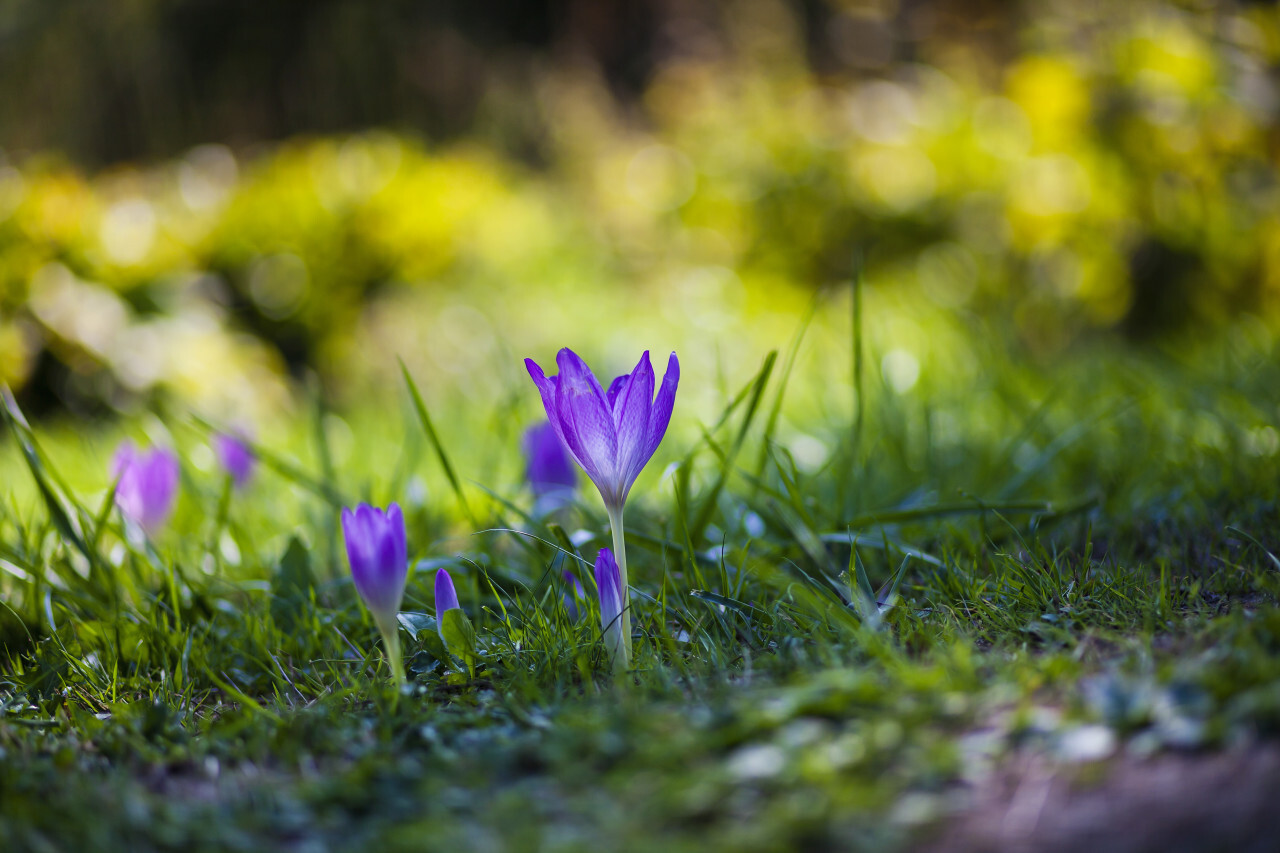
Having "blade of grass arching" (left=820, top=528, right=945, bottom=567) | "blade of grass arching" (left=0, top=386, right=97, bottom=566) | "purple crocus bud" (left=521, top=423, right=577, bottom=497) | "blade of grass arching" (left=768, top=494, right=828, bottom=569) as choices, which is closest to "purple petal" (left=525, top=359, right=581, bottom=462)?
"blade of grass arching" (left=768, top=494, right=828, bottom=569)

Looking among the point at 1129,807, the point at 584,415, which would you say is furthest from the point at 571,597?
the point at 1129,807

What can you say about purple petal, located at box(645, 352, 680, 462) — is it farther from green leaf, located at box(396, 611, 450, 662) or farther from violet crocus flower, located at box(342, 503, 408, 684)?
green leaf, located at box(396, 611, 450, 662)

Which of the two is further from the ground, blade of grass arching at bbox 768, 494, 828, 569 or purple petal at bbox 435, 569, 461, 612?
purple petal at bbox 435, 569, 461, 612

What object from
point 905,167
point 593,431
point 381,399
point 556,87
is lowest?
point 381,399

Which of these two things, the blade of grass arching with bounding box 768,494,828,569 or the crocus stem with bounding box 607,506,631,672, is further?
the blade of grass arching with bounding box 768,494,828,569

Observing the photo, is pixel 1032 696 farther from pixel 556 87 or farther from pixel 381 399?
pixel 556 87

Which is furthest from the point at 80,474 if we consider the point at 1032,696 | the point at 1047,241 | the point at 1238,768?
the point at 1047,241

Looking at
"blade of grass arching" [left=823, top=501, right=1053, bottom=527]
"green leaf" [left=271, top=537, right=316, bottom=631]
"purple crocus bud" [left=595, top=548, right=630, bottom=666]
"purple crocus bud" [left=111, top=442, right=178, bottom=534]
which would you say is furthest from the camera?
"purple crocus bud" [left=111, top=442, right=178, bottom=534]

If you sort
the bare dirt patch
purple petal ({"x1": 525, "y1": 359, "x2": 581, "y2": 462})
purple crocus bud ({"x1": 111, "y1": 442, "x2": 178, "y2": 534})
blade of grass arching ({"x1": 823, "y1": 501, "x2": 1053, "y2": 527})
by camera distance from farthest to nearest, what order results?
purple crocus bud ({"x1": 111, "y1": 442, "x2": 178, "y2": 534}), blade of grass arching ({"x1": 823, "y1": 501, "x2": 1053, "y2": 527}), purple petal ({"x1": 525, "y1": 359, "x2": 581, "y2": 462}), the bare dirt patch

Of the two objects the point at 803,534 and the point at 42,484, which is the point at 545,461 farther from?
the point at 42,484
